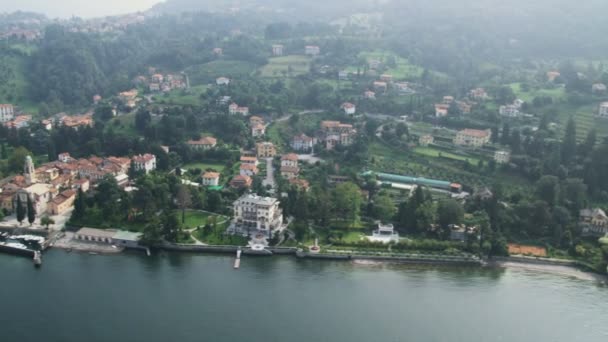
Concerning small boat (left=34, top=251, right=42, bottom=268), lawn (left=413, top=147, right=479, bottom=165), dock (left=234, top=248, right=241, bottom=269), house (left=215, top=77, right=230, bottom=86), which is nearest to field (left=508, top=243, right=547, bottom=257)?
lawn (left=413, top=147, right=479, bottom=165)

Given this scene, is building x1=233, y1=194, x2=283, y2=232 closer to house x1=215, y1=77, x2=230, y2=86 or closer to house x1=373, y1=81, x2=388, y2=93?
house x1=373, y1=81, x2=388, y2=93

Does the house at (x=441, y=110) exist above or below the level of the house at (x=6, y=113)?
above

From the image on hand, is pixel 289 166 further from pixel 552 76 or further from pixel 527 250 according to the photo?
pixel 552 76

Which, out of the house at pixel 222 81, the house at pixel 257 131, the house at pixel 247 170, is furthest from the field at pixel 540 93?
the house at pixel 222 81

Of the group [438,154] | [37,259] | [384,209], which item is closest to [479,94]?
[438,154]

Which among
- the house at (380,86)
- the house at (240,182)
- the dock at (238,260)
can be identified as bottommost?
→ the dock at (238,260)

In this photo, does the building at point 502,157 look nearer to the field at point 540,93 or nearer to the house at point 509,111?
the house at point 509,111

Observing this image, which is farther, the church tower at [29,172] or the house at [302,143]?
the house at [302,143]

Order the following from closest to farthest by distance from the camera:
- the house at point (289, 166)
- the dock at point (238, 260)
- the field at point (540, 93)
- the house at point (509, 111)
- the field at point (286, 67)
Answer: the dock at point (238, 260)
the house at point (289, 166)
the house at point (509, 111)
the field at point (540, 93)
the field at point (286, 67)
